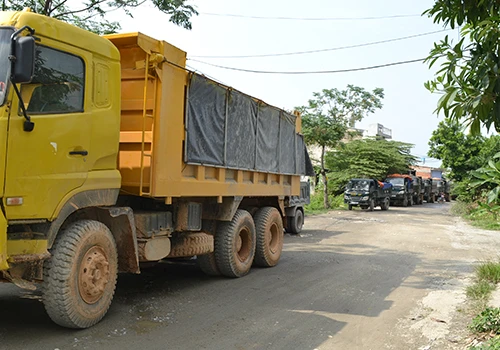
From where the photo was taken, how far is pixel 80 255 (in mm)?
4973

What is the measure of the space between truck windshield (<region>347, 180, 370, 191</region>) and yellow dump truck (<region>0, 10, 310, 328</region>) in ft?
68.1

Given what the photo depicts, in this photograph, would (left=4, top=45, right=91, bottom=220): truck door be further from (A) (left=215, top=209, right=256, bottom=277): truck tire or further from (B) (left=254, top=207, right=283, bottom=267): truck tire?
(B) (left=254, top=207, right=283, bottom=267): truck tire

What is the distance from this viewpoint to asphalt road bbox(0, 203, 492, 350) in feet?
16.4

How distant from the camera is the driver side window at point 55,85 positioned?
4.63 meters

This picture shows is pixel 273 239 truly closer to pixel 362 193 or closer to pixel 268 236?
pixel 268 236

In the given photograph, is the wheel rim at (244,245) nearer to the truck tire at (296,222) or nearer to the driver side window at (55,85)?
the driver side window at (55,85)

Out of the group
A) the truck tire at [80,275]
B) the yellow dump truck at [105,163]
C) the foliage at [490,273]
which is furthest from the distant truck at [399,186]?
the truck tire at [80,275]

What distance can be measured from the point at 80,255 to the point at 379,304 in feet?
13.2

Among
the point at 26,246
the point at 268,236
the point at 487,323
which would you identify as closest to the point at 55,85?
the point at 26,246

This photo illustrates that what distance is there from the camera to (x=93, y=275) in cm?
514

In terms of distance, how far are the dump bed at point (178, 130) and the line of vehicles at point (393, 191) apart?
20.3 m

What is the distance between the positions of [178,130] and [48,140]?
208 centimetres

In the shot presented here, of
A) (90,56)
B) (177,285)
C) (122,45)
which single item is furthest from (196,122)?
(177,285)

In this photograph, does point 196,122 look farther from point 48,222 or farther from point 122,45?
point 48,222
